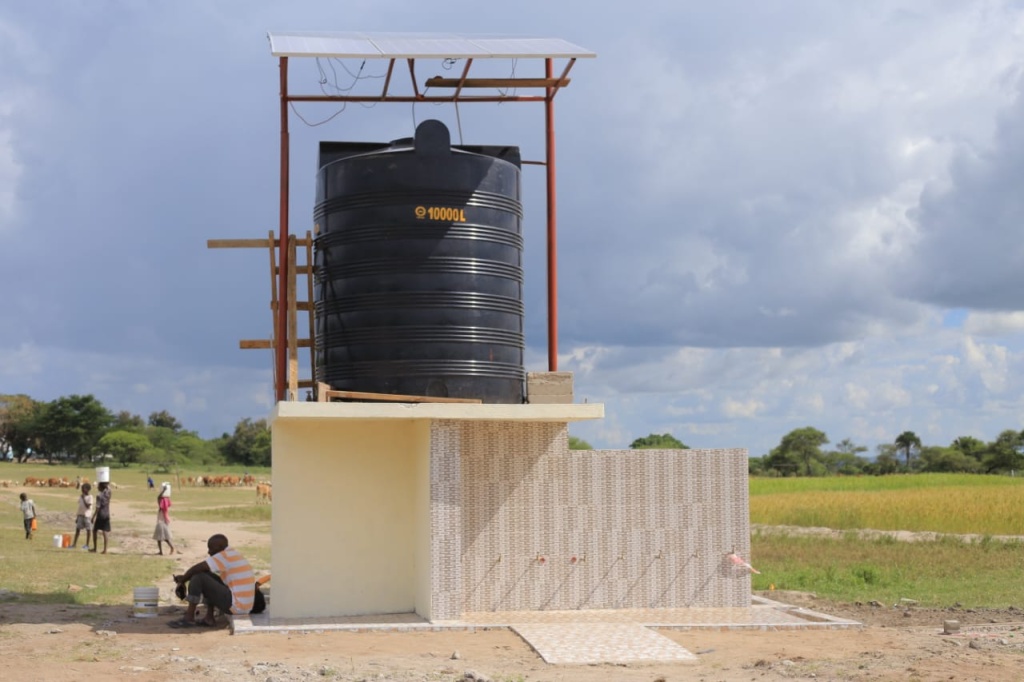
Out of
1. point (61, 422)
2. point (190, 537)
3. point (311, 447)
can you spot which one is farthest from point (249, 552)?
point (61, 422)

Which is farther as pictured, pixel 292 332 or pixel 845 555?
pixel 845 555

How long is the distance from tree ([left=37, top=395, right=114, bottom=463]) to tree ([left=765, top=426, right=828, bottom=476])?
2060 inches

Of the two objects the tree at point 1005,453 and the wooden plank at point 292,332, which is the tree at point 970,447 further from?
the wooden plank at point 292,332

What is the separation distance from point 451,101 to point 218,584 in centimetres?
638

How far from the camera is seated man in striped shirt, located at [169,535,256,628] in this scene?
40.2 ft

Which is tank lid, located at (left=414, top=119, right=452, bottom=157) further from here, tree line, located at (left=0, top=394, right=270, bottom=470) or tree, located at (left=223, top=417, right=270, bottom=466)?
tree, located at (left=223, top=417, right=270, bottom=466)

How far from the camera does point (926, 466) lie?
8894cm

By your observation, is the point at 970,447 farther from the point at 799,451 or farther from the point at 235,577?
the point at 235,577

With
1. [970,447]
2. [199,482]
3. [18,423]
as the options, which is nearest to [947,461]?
[970,447]

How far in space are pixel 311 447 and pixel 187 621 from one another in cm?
228

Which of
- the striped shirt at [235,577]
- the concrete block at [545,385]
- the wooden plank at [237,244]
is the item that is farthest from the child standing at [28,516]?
the concrete block at [545,385]

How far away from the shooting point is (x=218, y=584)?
12.3 m

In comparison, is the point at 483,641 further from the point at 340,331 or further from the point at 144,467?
the point at 144,467

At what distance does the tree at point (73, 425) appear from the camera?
8700cm
